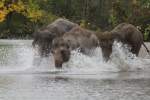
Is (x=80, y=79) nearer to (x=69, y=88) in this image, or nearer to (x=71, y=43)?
(x=69, y=88)

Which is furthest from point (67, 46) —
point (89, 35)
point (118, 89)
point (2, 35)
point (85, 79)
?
point (2, 35)

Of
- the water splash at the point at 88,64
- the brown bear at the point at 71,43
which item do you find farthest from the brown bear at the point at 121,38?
the brown bear at the point at 71,43

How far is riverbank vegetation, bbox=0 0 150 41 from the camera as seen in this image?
201 feet

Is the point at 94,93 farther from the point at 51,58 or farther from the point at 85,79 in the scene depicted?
the point at 51,58

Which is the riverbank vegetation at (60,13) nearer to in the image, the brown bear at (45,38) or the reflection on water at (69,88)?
the brown bear at (45,38)

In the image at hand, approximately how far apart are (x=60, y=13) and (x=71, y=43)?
47.4 m

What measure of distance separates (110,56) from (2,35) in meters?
42.3

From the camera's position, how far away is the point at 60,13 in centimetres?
6800

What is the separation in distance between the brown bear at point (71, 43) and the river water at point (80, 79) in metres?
0.26

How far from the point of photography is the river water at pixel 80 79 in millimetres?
14023

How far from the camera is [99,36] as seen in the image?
22016 mm

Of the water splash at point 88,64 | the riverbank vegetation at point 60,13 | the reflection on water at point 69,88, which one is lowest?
the riverbank vegetation at point 60,13

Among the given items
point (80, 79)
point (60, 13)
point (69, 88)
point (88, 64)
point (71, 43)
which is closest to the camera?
point (69, 88)

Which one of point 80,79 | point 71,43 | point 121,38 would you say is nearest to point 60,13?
point 121,38
